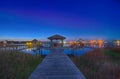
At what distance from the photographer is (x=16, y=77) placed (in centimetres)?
907

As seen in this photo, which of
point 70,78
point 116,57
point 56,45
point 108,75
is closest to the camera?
point 70,78

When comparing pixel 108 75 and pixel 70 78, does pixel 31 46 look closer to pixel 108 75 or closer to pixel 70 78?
pixel 108 75

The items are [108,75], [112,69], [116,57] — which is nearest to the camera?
[108,75]

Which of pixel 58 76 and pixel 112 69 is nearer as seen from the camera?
pixel 58 76

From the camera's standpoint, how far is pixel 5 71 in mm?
9391

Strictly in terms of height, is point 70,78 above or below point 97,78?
above

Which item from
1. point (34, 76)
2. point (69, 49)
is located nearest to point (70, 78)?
point (34, 76)

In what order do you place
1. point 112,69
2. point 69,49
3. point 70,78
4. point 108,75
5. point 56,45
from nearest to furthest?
point 70,78
point 108,75
point 112,69
point 69,49
point 56,45

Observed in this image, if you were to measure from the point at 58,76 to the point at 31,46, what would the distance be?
81.7 feet

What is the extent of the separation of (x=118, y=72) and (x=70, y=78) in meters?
5.87

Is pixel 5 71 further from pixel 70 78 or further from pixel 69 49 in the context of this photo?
pixel 69 49

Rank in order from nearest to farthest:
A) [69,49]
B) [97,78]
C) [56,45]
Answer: [97,78], [69,49], [56,45]

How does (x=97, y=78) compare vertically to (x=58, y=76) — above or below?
below

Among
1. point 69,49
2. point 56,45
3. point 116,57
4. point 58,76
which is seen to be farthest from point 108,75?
point 56,45
